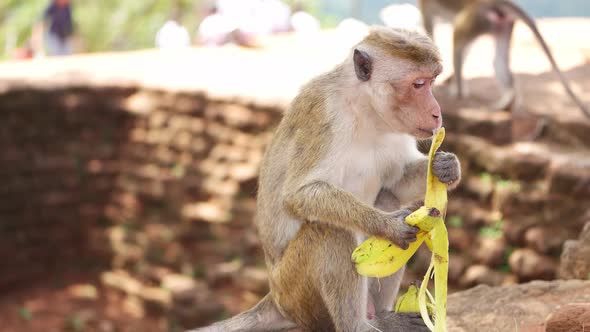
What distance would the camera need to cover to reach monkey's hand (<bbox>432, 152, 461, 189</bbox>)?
127 inches

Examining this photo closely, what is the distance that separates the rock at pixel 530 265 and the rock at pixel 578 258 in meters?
2.58

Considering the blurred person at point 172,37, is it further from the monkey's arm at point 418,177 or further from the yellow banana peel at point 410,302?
the yellow banana peel at point 410,302

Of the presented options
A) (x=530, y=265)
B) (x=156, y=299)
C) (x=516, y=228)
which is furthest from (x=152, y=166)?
(x=530, y=265)

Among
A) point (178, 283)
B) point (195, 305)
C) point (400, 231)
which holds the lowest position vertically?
point (400, 231)

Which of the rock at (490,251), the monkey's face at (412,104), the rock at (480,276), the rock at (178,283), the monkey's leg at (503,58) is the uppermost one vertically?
the rock at (178,283)

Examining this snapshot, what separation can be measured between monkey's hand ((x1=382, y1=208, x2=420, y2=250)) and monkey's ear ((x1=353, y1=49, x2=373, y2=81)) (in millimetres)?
649

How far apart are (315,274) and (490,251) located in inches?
196

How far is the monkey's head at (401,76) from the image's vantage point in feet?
10.6

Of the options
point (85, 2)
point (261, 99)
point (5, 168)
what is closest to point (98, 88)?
point (5, 168)

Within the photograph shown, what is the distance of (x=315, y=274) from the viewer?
3.38 meters

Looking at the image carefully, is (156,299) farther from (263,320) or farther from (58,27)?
(263,320)

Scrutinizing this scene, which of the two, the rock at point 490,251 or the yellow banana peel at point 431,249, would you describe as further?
the rock at point 490,251

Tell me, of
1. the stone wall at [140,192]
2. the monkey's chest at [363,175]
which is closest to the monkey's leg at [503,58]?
the stone wall at [140,192]

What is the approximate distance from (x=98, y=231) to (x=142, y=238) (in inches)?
33.1
